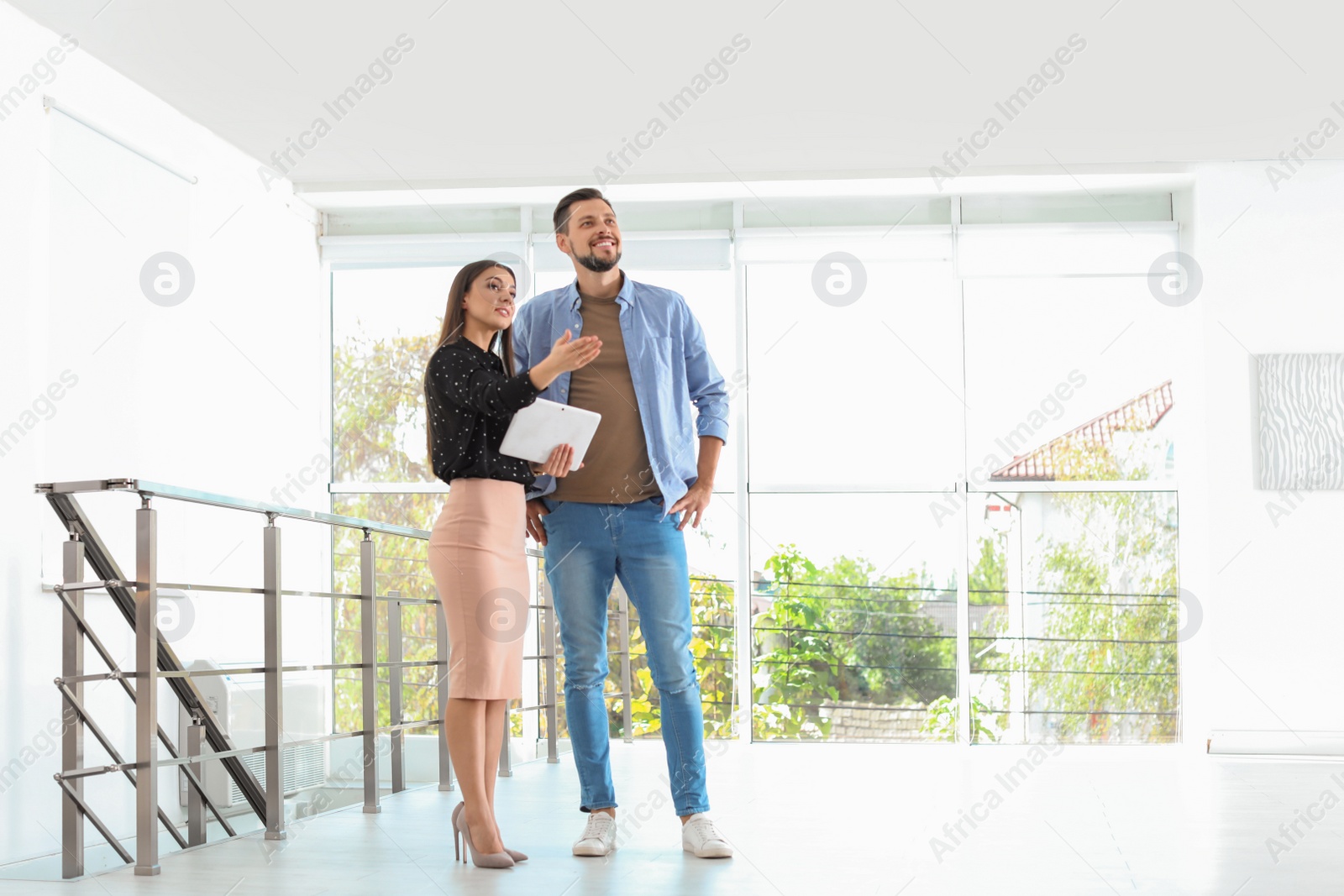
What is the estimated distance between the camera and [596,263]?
7.80 feet

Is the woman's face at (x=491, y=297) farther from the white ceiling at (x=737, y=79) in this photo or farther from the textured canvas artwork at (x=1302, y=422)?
the textured canvas artwork at (x=1302, y=422)

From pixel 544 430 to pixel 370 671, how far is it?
1384 millimetres

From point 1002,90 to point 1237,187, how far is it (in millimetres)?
1540

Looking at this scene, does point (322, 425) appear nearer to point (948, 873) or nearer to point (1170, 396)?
point (1170, 396)

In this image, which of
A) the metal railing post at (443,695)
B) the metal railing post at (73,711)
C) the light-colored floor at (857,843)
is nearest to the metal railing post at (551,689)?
the light-colored floor at (857,843)

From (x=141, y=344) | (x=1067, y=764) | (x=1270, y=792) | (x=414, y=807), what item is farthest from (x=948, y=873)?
(x=141, y=344)

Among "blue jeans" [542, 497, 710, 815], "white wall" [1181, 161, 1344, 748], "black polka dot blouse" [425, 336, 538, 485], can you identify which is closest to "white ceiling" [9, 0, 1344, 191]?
"white wall" [1181, 161, 1344, 748]

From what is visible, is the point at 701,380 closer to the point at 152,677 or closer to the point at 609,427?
the point at 609,427

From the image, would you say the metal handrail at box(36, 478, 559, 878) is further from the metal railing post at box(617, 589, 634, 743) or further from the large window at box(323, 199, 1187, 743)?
the large window at box(323, 199, 1187, 743)

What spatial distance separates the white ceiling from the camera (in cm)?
389

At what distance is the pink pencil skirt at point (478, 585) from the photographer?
2158 millimetres

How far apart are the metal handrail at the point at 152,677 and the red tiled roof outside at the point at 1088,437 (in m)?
3.25

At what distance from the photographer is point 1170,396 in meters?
5.61

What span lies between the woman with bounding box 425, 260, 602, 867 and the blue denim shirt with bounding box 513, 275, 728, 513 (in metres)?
0.18
